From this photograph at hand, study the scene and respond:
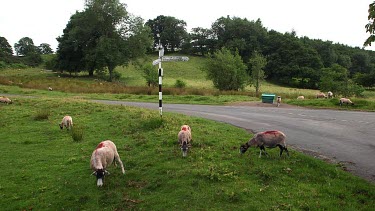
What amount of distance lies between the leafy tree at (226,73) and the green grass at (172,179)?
38137 mm

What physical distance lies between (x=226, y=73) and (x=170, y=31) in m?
93.3

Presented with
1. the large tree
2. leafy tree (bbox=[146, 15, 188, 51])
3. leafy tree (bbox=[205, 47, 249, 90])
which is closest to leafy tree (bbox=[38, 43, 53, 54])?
leafy tree (bbox=[146, 15, 188, 51])

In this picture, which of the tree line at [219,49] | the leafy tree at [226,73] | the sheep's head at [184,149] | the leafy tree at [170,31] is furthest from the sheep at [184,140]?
the leafy tree at [170,31]

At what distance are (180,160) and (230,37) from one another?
12299 centimetres

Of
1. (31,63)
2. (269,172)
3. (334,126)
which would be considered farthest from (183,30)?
(269,172)

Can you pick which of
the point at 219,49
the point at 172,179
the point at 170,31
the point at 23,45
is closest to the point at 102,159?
the point at 172,179

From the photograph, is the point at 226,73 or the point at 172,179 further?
the point at 226,73

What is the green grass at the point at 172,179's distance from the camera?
8.62 m

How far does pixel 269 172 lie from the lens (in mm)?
10273

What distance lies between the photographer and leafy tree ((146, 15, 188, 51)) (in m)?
140

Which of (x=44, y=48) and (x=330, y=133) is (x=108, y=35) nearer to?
(x=330, y=133)

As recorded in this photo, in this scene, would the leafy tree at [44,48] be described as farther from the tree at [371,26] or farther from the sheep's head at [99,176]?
the tree at [371,26]

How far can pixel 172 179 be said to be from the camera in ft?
33.0

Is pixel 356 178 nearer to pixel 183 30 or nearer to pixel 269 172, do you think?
pixel 269 172
